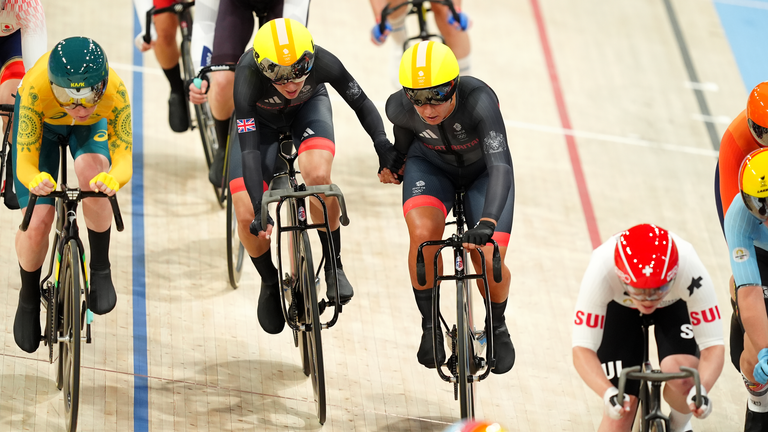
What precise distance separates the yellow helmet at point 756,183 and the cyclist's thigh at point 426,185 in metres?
1.15

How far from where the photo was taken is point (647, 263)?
2963mm

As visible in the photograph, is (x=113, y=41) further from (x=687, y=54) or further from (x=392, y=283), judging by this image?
(x=687, y=54)

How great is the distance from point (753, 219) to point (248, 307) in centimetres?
260

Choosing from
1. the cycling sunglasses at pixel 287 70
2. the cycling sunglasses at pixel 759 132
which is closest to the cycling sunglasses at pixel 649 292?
the cycling sunglasses at pixel 759 132

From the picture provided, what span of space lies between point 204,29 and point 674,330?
3.00 metres

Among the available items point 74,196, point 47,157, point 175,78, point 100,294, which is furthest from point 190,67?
point 74,196

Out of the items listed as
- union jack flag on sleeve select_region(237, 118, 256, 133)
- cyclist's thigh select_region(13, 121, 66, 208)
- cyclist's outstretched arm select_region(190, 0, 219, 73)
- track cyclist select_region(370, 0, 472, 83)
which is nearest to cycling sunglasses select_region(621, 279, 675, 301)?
union jack flag on sleeve select_region(237, 118, 256, 133)

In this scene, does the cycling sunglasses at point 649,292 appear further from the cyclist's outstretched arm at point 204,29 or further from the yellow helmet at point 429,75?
the cyclist's outstretched arm at point 204,29

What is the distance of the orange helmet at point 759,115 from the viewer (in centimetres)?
369

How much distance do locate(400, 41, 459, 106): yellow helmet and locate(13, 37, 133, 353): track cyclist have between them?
1.16 m

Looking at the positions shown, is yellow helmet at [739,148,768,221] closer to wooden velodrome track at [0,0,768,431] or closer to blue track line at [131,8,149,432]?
wooden velodrome track at [0,0,768,431]

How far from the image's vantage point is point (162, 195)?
19.3 ft

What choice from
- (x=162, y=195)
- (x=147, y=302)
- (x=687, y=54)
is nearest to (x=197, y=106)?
(x=162, y=195)

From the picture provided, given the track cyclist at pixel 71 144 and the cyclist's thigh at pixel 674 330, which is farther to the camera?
the track cyclist at pixel 71 144
